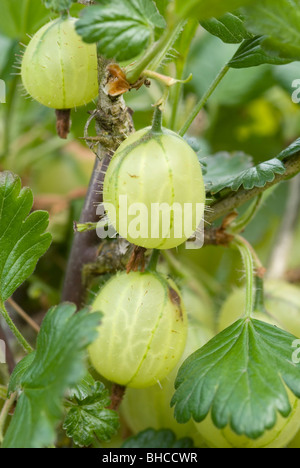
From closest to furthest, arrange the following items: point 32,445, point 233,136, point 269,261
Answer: point 32,445 < point 269,261 < point 233,136

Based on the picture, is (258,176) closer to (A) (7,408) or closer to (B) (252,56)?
(B) (252,56)

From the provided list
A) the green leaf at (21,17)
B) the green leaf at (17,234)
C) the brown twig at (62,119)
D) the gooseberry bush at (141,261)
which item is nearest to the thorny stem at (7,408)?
the gooseberry bush at (141,261)

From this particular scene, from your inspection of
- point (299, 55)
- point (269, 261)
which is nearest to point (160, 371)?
point (299, 55)

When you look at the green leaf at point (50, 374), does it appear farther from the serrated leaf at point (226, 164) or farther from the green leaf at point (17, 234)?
the serrated leaf at point (226, 164)

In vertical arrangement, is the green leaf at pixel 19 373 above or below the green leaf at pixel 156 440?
above

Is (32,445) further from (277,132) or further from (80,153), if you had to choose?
Answer: (277,132)

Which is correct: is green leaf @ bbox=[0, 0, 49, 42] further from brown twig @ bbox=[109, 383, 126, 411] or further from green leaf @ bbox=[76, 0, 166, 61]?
brown twig @ bbox=[109, 383, 126, 411]
